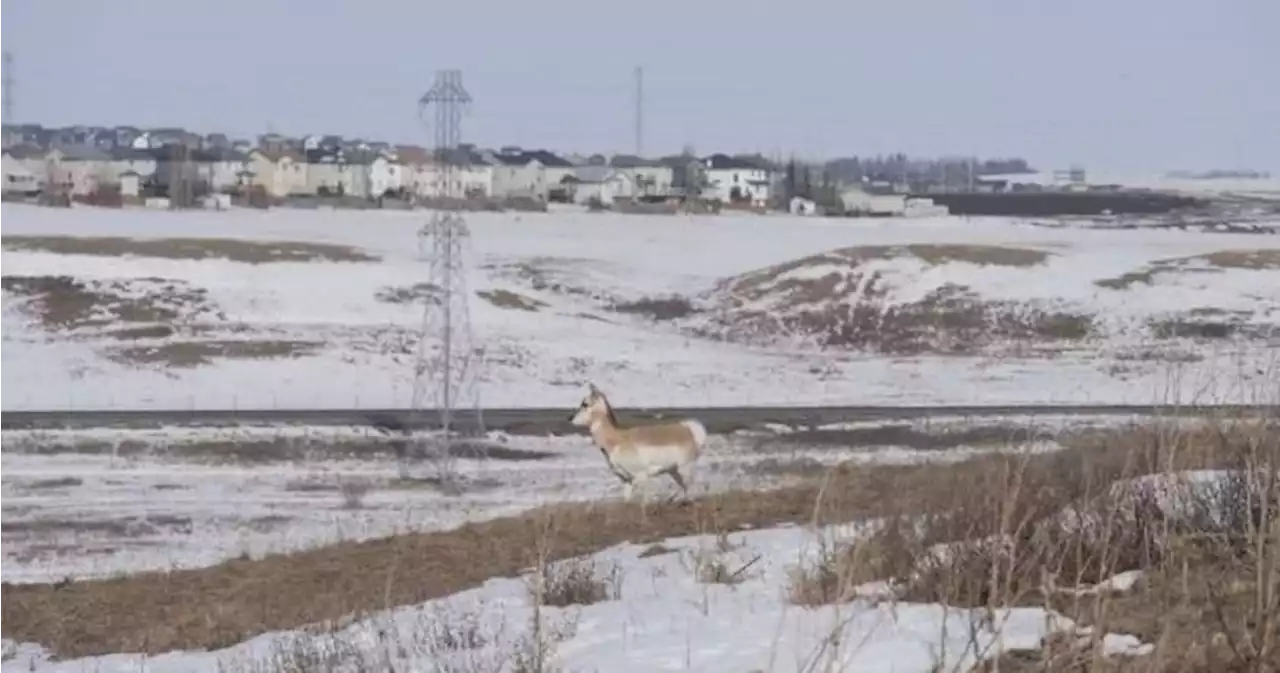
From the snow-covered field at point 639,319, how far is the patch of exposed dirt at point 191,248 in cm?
25

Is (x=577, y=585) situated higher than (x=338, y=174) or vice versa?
(x=338, y=174)

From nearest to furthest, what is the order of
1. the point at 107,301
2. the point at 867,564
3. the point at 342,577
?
the point at 867,564
the point at 342,577
the point at 107,301

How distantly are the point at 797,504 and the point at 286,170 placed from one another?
131 meters

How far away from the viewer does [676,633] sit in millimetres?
7441

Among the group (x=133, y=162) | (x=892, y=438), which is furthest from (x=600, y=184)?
(x=892, y=438)

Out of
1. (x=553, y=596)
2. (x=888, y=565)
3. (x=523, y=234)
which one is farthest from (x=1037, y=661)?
(x=523, y=234)

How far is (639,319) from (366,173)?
9126 cm

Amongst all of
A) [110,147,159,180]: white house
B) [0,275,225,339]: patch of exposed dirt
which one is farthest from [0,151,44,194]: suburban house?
[0,275,225,339]: patch of exposed dirt

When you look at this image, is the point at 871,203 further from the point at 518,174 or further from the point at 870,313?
the point at 870,313

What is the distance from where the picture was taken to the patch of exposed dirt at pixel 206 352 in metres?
41.6

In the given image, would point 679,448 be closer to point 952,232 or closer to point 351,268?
point 351,268

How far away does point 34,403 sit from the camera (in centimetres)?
3688

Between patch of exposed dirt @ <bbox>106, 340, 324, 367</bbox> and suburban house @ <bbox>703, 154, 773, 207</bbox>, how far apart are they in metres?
97.0

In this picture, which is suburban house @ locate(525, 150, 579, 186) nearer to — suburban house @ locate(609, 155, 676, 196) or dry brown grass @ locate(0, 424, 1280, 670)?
suburban house @ locate(609, 155, 676, 196)
